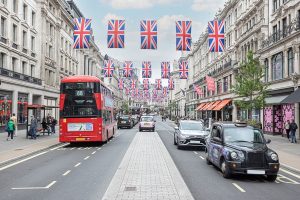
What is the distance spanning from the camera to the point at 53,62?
51.9 m

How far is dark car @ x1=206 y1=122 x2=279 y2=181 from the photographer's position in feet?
35.3

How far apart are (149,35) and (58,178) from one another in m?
17.0

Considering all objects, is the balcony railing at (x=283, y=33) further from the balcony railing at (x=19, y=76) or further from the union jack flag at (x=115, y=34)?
the balcony railing at (x=19, y=76)

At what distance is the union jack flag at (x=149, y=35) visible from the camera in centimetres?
2619

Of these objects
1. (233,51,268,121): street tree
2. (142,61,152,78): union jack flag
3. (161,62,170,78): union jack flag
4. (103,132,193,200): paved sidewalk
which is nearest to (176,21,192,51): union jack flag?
(233,51,268,121): street tree

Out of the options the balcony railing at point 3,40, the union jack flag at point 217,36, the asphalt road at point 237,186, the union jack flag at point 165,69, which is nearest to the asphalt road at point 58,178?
the asphalt road at point 237,186

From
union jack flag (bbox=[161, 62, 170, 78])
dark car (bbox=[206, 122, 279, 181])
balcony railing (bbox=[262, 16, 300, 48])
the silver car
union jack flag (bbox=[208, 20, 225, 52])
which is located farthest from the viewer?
union jack flag (bbox=[161, 62, 170, 78])

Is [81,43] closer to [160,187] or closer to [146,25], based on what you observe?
[146,25]

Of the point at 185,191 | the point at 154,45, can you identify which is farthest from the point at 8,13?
the point at 185,191

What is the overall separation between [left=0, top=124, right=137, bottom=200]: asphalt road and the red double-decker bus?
203 inches

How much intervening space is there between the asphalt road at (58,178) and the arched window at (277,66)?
21794 millimetres

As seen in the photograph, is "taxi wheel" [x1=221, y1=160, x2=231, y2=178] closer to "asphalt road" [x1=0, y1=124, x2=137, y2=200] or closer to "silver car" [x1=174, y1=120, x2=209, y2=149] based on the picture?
"asphalt road" [x1=0, y1=124, x2=137, y2=200]

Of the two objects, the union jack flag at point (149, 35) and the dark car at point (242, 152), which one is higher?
the union jack flag at point (149, 35)

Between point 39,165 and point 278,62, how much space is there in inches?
1007
